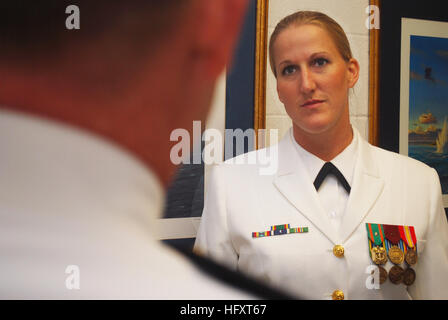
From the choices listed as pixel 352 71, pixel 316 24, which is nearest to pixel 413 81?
pixel 352 71

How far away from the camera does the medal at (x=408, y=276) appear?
0.91m

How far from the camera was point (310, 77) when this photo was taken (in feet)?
2.97

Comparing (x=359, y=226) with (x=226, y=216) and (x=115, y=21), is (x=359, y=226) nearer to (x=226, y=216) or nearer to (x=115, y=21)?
(x=226, y=216)

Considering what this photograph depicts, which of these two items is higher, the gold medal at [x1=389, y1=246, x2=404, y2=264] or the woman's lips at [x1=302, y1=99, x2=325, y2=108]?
the woman's lips at [x1=302, y1=99, x2=325, y2=108]

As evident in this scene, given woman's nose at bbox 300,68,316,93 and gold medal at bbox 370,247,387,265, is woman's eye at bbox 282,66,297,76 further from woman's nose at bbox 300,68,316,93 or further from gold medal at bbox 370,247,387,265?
gold medal at bbox 370,247,387,265

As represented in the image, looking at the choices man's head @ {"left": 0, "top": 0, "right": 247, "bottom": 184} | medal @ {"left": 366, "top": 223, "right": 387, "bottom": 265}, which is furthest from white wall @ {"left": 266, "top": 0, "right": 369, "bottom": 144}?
man's head @ {"left": 0, "top": 0, "right": 247, "bottom": 184}

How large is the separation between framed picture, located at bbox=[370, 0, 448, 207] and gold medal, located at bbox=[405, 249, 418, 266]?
0.16m

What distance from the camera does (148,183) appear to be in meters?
0.40

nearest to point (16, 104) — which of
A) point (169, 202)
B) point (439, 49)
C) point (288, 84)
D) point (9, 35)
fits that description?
point (9, 35)

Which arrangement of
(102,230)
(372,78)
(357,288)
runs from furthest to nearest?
(372,78) → (357,288) → (102,230)

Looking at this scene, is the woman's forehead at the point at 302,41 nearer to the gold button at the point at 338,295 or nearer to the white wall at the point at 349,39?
the white wall at the point at 349,39

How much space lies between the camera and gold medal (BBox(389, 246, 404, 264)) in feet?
2.99

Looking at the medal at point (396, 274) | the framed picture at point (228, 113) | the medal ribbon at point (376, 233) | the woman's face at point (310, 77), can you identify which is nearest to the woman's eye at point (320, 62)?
the woman's face at point (310, 77)

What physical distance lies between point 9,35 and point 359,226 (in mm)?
734
